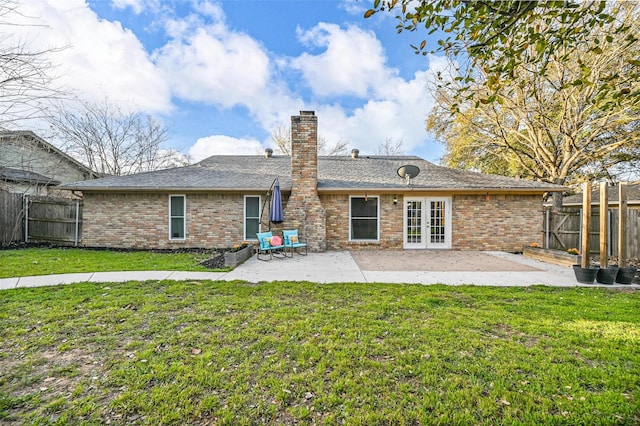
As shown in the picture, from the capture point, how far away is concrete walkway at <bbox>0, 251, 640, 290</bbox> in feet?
19.5

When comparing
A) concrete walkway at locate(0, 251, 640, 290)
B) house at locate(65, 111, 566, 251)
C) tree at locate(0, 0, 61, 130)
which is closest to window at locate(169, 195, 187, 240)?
house at locate(65, 111, 566, 251)

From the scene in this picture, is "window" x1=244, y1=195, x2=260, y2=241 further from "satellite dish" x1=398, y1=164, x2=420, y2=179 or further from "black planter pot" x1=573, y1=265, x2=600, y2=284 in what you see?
"black planter pot" x1=573, y1=265, x2=600, y2=284

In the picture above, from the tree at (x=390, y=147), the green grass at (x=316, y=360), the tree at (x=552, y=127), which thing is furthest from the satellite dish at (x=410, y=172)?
the tree at (x=390, y=147)

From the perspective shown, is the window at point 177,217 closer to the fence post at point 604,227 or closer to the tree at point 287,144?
the fence post at point 604,227

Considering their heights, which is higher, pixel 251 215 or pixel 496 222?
pixel 251 215

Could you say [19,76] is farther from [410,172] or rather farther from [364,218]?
[410,172]

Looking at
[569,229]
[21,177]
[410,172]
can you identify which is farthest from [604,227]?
[21,177]

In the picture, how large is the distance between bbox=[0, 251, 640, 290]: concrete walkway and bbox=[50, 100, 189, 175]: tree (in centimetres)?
1659

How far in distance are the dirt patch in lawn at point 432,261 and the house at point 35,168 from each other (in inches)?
527

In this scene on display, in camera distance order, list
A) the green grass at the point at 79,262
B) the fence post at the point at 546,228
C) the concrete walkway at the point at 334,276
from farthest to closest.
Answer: the fence post at the point at 546,228 < the green grass at the point at 79,262 < the concrete walkway at the point at 334,276

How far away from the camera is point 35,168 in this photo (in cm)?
1223

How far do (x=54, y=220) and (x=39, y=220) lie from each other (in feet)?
2.51

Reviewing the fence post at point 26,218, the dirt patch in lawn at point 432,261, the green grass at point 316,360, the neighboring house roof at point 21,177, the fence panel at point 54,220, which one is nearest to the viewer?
the green grass at point 316,360

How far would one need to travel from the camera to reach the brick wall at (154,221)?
1062cm
